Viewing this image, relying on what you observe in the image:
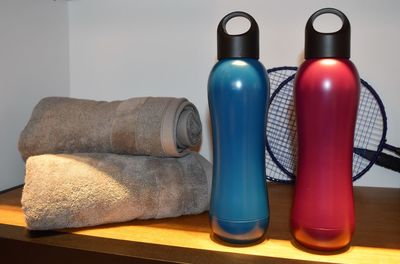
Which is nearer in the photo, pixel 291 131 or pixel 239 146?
pixel 239 146

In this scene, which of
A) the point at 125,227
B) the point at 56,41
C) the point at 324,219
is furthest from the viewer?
the point at 56,41

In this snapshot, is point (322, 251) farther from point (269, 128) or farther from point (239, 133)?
point (269, 128)

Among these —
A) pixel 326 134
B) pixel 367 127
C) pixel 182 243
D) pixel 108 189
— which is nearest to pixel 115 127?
pixel 108 189

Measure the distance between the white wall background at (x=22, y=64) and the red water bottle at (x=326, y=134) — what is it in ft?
1.92

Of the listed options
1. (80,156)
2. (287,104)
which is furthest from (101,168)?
(287,104)

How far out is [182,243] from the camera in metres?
0.52

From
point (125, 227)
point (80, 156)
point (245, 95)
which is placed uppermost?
point (245, 95)

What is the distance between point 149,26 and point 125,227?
498 millimetres

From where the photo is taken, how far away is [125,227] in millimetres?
584

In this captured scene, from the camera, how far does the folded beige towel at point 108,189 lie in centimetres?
55

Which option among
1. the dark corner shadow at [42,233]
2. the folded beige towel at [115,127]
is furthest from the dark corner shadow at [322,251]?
the dark corner shadow at [42,233]

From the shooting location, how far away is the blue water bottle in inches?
19.3

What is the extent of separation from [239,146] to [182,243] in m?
0.16

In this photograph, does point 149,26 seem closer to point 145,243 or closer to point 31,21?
point 31,21
